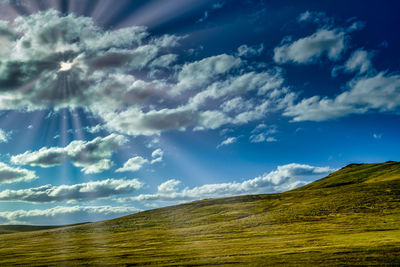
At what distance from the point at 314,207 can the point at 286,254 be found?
85363 mm

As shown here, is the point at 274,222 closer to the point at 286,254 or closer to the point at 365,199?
the point at 365,199

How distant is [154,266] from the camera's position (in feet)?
155

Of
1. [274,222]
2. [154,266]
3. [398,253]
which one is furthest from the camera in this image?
[274,222]

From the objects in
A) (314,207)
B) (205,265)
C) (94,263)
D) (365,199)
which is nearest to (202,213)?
(314,207)

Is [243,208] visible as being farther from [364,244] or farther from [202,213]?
[364,244]

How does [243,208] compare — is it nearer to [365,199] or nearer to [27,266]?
[365,199]

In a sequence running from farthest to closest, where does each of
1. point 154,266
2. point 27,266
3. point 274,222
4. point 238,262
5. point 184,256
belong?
point 274,222 → point 27,266 → point 184,256 → point 154,266 → point 238,262

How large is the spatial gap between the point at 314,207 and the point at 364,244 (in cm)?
8100

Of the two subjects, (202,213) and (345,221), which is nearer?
(345,221)

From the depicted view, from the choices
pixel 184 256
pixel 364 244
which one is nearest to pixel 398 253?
pixel 364 244

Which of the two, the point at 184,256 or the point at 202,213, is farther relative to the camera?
the point at 202,213

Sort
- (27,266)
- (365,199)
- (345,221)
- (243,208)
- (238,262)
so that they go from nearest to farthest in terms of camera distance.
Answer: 1. (238,262)
2. (27,266)
3. (345,221)
4. (365,199)
5. (243,208)

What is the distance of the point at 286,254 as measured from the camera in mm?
43969

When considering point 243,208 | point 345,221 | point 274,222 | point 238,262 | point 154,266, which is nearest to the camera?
point 238,262
